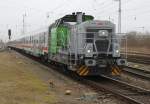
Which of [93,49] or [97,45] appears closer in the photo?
[93,49]

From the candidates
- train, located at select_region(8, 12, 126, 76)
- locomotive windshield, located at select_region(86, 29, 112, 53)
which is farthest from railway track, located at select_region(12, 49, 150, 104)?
locomotive windshield, located at select_region(86, 29, 112, 53)

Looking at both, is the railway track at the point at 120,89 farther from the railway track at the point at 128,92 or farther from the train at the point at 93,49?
the train at the point at 93,49

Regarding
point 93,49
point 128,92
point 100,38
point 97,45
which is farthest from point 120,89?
point 100,38

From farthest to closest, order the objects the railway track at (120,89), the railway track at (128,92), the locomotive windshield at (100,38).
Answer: the locomotive windshield at (100,38), the railway track at (120,89), the railway track at (128,92)

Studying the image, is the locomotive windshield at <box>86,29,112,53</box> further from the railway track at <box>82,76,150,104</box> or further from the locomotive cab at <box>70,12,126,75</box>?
the railway track at <box>82,76,150,104</box>

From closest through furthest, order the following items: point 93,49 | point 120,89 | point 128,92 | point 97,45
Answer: point 128,92
point 120,89
point 93,49
point 97,45

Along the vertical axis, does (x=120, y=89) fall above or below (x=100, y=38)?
below

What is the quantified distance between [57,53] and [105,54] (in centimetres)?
413

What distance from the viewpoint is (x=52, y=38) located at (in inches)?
906

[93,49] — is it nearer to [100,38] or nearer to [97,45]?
[97,45]

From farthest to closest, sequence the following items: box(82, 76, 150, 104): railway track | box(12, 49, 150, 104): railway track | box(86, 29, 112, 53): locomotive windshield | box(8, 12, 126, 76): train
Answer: box(86, 29, 112, 53): locomotive windshield < box(8, 12, 126, 76): train < box(12, 49, 150, 104): railway track < box(82, 76, 150, 104): railway track

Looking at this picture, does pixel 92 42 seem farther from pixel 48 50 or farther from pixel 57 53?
pixel 48 50

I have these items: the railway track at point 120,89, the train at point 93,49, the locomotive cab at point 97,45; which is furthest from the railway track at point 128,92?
the locomotive cab at point 97,45

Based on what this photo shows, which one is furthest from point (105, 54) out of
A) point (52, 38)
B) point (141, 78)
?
point (52, 38)
